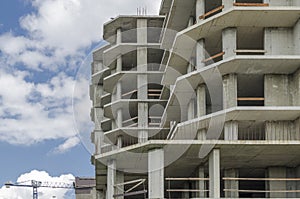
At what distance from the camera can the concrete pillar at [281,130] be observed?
33.3 meters

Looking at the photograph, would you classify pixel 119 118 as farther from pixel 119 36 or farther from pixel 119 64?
pixel 119 36

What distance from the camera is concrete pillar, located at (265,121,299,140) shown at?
33.3 m

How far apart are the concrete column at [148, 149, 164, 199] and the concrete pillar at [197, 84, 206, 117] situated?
658 centimetres

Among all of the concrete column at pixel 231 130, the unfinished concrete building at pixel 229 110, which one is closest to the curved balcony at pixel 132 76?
the unfinished concrete building at pixel 229 110

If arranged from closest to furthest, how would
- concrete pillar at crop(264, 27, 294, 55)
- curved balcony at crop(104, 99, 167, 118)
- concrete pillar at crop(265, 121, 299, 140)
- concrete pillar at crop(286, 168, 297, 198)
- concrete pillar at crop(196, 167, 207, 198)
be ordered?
concrete pillar at crop(286, 168, 297, 198) → concrete pillar at crop(265, 121, 299, 140) → concrete pillar at crop(264, 27, 294, 55) → concrete pillar at crop(196, 167, 207, 198) → curved balcony at crop(104, 99, 167, 118)

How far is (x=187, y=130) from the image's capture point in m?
36.2

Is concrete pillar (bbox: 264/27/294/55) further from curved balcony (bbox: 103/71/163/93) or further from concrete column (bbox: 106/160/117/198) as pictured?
curved balcony (bbox: 103/71/163/93)

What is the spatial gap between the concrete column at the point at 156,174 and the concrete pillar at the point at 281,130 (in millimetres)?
6539

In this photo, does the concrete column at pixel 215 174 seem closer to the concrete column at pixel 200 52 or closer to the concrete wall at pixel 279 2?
the concrete column at pixel 200 52

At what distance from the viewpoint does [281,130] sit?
33562 mm

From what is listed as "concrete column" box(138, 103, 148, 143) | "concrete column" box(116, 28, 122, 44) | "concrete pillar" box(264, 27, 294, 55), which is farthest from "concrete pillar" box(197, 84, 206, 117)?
"concrete column" box(116, 28, 122, 44)

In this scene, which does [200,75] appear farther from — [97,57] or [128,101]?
[97,57]

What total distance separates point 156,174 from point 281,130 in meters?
7.68

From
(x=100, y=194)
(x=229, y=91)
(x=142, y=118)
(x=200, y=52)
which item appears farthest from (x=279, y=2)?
(x=100, y=194)
